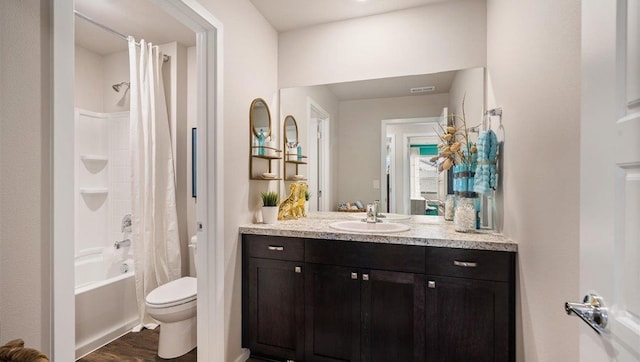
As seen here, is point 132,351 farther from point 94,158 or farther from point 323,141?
point 323,141

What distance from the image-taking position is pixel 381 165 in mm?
2393

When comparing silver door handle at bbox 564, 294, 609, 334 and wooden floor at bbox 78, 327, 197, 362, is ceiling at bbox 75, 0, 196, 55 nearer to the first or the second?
wooden floor at bbox 78, 327, 197, 362

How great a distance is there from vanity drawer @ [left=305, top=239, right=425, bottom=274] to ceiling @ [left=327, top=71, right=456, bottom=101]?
1266 mm

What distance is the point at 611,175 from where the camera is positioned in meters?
0.60

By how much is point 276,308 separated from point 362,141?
146cm

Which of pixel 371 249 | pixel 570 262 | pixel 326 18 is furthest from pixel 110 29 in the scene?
pixel 570 262

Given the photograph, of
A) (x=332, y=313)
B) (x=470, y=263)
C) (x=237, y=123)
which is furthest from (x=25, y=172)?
(x=470, y=263)

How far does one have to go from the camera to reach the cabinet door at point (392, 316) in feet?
5.43

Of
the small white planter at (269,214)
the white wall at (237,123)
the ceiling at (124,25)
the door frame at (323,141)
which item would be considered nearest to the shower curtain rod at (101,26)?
the ceiling at (124,25)

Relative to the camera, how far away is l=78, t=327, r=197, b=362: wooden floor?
2.04 meters

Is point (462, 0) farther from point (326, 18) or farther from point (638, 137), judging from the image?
point (638, 137)

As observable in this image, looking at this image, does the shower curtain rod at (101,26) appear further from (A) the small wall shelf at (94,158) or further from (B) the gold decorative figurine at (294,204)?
(B) the gold decorative figurine at (294,204)

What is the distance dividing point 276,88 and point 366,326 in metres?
2.01

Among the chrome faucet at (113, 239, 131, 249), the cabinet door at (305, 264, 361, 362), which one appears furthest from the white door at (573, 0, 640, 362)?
the chrome faucet at (113, 239, 131, 249)
